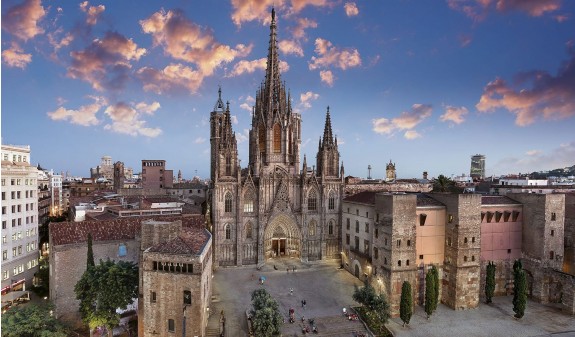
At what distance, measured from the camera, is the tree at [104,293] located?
33719mm

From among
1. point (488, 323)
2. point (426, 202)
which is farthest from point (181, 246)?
point (488, 323)

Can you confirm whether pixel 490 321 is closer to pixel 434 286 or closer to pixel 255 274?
pixel 434 286

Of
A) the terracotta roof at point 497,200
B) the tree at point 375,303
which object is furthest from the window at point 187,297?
the terracotta roof at point 497,200

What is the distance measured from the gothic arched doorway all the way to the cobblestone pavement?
22.9 metres

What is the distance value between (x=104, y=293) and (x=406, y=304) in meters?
30.8

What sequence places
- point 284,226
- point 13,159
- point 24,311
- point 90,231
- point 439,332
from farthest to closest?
1. point 284,226
2. point 13,159
3. point 90,231
4. point 439,332
5. point 24,311

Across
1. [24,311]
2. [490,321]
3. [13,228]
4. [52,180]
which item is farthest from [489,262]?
[52,180]

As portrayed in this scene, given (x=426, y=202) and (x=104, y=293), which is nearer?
(x=104, y=293)

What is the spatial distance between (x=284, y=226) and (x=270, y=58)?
30.1 metres

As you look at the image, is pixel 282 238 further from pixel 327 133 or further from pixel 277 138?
pixel 327 133

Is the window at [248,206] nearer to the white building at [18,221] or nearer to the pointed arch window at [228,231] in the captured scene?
the pointed arch window at [228,231]

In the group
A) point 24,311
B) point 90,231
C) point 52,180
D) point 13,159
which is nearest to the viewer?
point 24,311

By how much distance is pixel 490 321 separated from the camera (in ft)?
129

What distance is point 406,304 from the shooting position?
37.9m
